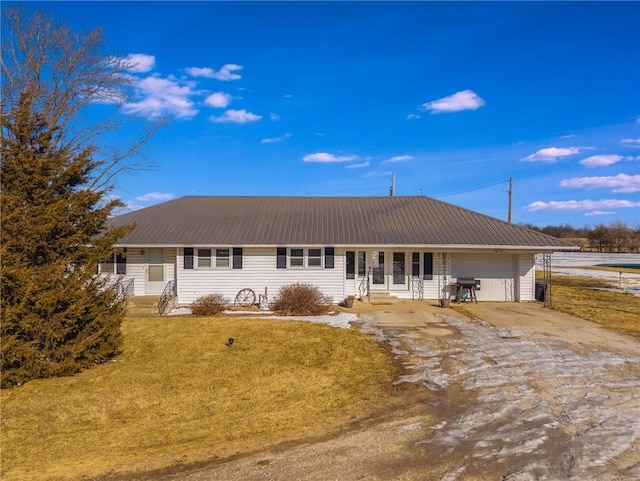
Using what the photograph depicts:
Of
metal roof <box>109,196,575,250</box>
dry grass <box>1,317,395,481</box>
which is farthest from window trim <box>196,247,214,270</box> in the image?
dry grass <box>1,317,395,481</box>

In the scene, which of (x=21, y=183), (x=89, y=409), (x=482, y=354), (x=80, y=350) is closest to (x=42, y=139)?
(x=21, y=183)

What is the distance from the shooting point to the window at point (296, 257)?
17.9 m

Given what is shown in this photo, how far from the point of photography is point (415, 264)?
1898 cm

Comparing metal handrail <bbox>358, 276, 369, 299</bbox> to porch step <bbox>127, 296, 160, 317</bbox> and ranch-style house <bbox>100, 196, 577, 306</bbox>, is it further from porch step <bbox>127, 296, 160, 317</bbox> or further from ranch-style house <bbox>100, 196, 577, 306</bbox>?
porch step <bbox>127, 296, 160, 317</bbox>

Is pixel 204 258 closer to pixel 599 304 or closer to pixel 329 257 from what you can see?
pixel 329 257

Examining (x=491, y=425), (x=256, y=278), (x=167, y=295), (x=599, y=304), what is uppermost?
(x=256, y=278)

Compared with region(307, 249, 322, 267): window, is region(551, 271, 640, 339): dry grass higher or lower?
lower

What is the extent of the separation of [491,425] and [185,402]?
16.5 ft

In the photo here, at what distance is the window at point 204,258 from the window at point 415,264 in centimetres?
902

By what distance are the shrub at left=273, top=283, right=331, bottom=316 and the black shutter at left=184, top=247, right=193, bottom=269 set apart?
13.8 feet

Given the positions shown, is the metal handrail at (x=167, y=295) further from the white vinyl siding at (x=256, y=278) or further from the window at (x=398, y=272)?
the window at (x=398, y=272)

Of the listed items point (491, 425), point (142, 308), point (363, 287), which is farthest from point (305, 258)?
point (491, 425)

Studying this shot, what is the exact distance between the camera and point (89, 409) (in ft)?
23.2

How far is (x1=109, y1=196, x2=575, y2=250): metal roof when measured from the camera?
698 inches
